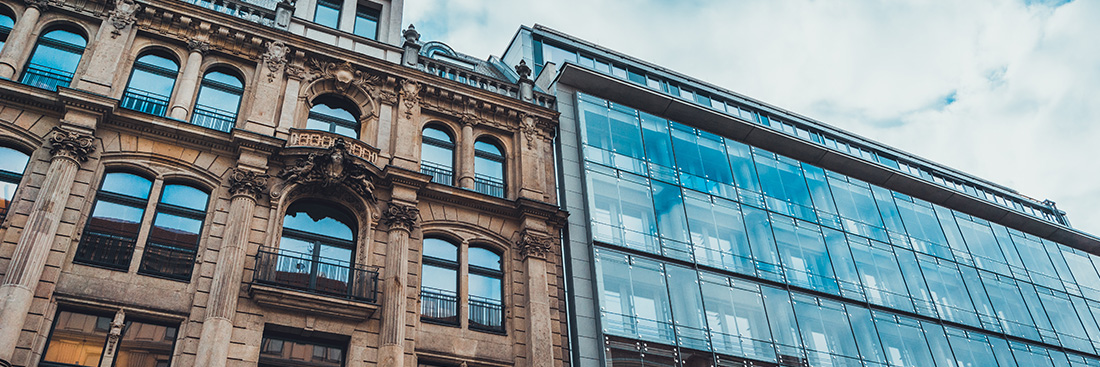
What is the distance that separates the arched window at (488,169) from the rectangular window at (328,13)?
634 centimetres

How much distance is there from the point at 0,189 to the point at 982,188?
1536 inches

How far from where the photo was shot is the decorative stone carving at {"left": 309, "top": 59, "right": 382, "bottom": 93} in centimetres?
2419

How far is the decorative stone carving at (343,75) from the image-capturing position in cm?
2419

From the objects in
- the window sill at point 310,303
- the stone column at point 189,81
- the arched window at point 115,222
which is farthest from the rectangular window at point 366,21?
the window sill at point 310,303

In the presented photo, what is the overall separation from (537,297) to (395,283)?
4.09 m

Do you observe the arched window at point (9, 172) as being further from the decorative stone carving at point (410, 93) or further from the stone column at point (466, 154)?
the stone column at point (466, 154)

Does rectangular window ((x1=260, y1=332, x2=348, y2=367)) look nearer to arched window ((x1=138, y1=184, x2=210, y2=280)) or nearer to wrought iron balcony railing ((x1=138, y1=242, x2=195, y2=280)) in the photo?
wrought iron balcony railing ((x1=138, y1=242, x2=195, y2=280))

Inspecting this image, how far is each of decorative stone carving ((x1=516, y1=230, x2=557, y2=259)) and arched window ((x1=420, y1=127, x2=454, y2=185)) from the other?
9.73 feet

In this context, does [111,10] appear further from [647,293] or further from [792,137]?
[792,137]

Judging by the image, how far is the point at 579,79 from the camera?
92.2ft

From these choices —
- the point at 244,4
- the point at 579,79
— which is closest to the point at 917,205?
the point at 579,79

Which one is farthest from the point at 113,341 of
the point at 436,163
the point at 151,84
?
the point at 436,163

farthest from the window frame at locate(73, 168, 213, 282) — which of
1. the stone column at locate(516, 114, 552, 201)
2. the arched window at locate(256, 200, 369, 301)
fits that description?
Result: the stone column at locate(516, 114, 552, 201)

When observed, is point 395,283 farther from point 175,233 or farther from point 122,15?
point 122,15
